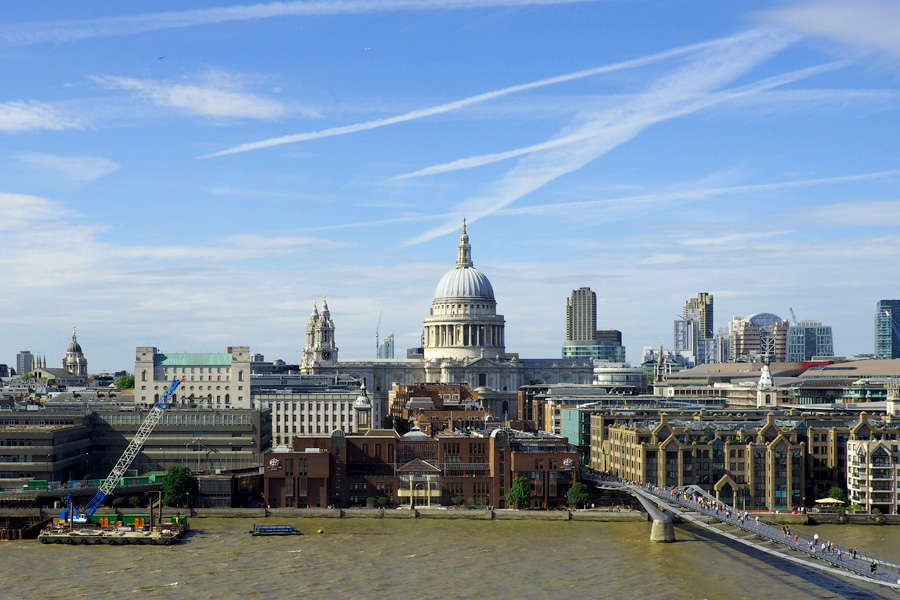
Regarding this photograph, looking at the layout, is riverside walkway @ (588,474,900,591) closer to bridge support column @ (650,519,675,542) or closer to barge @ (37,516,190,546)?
bridge support column @ (650,519,675,542)

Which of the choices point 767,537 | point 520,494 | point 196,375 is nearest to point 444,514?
point 520,494

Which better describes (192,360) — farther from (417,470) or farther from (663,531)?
(663,531)

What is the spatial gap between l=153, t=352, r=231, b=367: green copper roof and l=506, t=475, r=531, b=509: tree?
64551mm

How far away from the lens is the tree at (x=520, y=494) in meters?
88.2

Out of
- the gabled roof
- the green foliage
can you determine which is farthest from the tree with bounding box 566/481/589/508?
the green foliage

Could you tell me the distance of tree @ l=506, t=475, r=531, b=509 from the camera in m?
88.2

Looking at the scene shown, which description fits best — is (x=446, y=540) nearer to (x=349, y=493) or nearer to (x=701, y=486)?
(x=349, y=493)

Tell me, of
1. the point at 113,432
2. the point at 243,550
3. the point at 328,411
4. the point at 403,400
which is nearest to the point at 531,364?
the point at 403,400

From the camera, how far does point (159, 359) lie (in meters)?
145

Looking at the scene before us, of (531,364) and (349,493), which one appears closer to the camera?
(349,493)

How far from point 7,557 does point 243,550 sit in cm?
1263

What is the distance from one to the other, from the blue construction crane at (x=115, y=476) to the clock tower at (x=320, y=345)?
7740 centimetres

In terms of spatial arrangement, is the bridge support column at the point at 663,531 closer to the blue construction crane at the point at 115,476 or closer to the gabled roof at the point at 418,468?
the gabled roof at the point at 418,468

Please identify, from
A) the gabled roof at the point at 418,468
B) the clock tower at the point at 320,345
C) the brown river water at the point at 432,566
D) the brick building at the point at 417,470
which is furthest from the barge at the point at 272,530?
the clock tower at the point at 320,345
